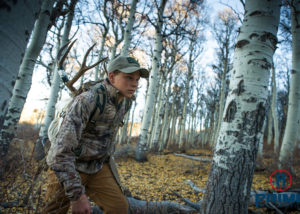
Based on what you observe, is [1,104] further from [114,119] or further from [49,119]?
[49,119]

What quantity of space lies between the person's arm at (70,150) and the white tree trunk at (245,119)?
1561mm

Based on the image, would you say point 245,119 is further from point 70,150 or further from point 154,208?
point 70,150

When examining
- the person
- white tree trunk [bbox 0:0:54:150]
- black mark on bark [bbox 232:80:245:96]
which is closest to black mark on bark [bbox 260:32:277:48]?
black mark on bark [bbox 232:80:245:96]

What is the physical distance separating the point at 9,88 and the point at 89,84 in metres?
1.07

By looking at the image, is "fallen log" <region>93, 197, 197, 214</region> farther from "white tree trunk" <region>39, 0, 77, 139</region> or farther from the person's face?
"white tree trunk" <region>39, 0, 77, 139</region>

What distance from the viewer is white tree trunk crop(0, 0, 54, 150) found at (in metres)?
3.65

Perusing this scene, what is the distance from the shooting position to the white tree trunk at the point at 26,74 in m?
3.65

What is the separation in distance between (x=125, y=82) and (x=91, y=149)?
775mm

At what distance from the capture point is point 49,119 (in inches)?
237

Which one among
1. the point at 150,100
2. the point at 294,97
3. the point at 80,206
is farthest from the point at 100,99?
the point at 294,97

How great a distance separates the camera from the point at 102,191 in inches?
67.0

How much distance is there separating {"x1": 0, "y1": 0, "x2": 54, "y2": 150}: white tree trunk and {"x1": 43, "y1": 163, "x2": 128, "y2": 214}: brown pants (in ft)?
9.93

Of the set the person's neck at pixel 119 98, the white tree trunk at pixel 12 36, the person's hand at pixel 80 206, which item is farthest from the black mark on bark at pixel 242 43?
the person's hand at pixel 80 206

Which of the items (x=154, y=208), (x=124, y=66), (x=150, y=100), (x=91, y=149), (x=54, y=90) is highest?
(x=150, y=100)
